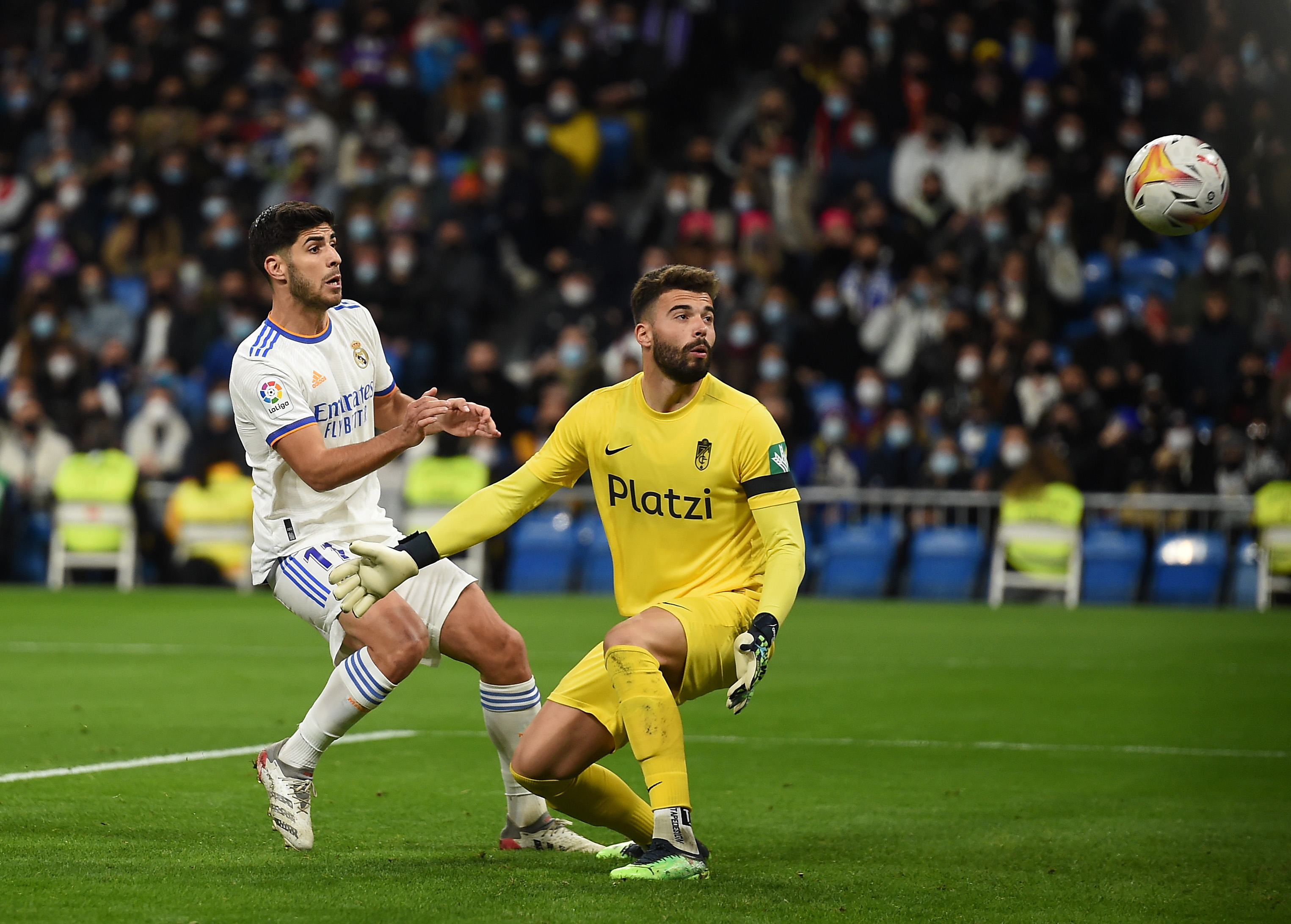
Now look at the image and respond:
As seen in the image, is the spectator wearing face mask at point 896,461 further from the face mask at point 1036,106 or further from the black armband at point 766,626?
the black armband at point 766,626

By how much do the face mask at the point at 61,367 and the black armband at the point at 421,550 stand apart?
16.4 m

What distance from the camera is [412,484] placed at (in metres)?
19.0

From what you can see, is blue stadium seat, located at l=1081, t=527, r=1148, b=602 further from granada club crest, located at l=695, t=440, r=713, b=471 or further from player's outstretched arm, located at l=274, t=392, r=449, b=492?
player's outstretched arm, located at l=274, t=392, r=449, b=492

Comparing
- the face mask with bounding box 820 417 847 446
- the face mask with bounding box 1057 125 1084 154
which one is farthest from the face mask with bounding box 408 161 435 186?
the face mask with bounding box 1057 125 1084 154

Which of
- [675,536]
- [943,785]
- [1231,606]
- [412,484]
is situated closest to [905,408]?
[1231,606]

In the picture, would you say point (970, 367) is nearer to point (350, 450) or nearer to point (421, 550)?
point (350, 450)

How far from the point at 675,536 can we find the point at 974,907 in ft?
5.52

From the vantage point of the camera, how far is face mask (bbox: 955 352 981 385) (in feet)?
63.6

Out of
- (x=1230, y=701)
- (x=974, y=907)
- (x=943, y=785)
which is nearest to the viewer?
(x=974, y=907)

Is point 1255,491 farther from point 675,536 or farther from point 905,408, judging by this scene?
point 675,536

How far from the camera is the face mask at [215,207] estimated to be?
2302cm

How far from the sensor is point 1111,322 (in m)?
19.5

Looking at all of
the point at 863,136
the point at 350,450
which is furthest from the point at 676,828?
the point at 863,136

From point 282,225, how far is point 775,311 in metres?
13.8
